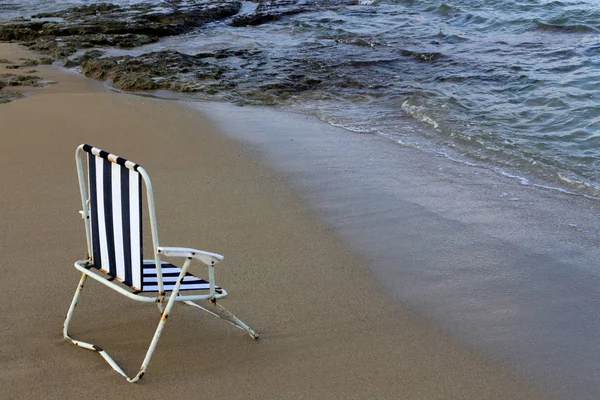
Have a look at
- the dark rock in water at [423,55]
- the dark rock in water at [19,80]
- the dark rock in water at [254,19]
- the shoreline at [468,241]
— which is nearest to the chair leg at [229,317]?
the shoreline at [468,241]

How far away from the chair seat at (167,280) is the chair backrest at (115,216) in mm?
66

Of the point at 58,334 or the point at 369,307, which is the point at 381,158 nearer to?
the point at 369,307

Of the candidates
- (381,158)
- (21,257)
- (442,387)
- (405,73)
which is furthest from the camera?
(405,73)

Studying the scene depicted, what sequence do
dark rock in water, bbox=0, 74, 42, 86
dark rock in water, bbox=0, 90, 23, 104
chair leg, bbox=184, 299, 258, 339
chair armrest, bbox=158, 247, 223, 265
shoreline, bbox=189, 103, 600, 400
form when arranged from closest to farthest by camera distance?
1. chair armrest, bbox=158, 247, 223, 265
2. chair leg, bbox=184, 299, 258, 339
3. shoreline, bbox=189, 103, 600, 400
4. dark rock in water, bbox=0, 90, 23, 104
5. dark rock in water, bbox=0, 74, 42, 86

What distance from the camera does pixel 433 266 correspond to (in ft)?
13.8

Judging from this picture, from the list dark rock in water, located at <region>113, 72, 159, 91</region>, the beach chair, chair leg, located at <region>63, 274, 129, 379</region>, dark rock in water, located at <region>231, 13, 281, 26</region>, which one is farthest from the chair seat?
dark rock in water, located at <region>231, 13, 281, 26</region>

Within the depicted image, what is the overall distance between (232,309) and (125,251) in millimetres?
803

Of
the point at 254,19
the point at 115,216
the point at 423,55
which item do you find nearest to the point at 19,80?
the point at 423,55

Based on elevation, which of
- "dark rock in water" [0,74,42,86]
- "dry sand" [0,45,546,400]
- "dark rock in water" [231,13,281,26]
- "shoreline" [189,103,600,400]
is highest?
"dark rock in water" [0,74,42,86]

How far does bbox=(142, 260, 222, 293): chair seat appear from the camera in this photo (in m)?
3.13

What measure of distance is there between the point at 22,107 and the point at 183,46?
477cm

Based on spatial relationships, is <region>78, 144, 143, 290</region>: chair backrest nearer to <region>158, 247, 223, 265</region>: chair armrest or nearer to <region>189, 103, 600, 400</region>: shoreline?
<region>158, 247, 223, 265</region>: chair armrest

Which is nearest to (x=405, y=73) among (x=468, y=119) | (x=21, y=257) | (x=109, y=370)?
(x=468, y=119)

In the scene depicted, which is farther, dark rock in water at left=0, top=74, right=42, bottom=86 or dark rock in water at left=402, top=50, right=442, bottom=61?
dark rock in water at left=402, top=50, right=442, bottom=61
